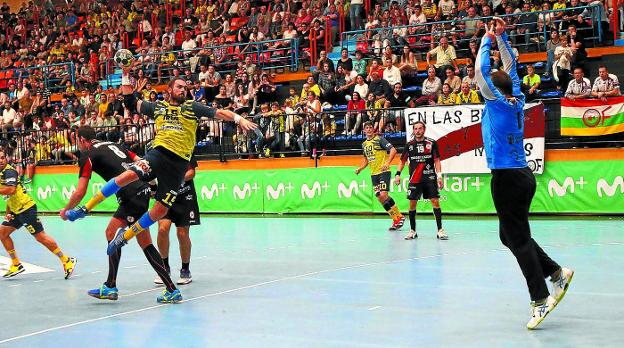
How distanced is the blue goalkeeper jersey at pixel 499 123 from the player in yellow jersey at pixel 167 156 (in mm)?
2750

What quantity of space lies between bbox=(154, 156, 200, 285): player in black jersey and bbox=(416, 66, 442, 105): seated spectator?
1154 cm

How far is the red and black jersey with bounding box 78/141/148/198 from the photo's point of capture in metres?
10.3

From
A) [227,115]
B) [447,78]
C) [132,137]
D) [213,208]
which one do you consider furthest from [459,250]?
[132,137]

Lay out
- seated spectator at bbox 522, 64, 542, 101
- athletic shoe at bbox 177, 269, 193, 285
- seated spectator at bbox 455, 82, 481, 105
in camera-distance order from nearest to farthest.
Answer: athletic shoe at bbox 177, 269, 193, 285 < seated spectator at bbox 522, 64, 542, 101 < seated spectator at bbox 455, 82, 481, 105

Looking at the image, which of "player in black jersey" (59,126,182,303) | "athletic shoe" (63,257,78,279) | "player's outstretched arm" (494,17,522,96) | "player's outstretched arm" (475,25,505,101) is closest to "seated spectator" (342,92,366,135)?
"athletic shoe" (63,257,78,279)

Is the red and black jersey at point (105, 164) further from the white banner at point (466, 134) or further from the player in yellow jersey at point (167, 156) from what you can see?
the white banner at point (466, 134)

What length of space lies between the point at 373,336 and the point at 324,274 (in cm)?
390

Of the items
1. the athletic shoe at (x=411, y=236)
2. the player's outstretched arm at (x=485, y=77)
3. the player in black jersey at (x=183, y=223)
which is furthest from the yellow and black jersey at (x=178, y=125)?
the athletic shoe at (x=411, y=236)

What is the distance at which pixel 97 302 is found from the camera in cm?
988

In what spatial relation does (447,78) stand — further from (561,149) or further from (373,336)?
(373,336)

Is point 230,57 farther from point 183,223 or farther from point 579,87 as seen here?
point 183,223

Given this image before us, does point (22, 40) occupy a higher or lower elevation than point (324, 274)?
higher

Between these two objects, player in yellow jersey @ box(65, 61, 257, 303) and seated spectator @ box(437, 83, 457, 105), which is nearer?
player in yellow jersey @ box(65, 61, 257, 303)

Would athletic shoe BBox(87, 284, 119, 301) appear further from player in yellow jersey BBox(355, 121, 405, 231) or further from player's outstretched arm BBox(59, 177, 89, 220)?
player in yellow jersey BBox(355, 121, 405, 231)
